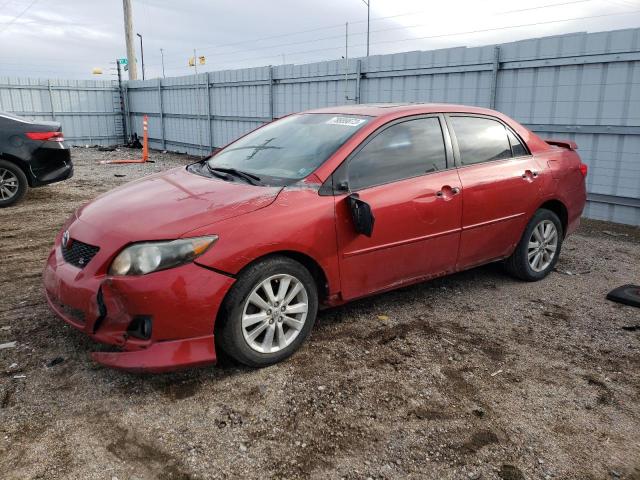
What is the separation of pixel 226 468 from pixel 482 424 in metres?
1.34

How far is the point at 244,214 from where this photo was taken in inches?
122

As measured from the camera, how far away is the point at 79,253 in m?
3.14

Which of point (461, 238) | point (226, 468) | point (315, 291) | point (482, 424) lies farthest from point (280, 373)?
point (461, 238)

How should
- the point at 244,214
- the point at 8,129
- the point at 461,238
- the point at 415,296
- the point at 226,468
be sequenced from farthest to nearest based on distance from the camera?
the point at 8,129 → the point at 415,296 → the point at 461,238 → the point at 244,214 → the point at 226,468

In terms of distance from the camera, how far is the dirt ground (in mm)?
2451

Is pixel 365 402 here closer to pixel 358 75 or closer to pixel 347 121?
pixel 347 121

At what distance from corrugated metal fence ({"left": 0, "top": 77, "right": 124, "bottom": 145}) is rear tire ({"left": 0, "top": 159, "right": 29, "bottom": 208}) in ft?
37.1

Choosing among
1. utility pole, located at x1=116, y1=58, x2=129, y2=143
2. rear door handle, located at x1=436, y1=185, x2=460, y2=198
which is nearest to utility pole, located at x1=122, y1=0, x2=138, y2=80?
utility pole, located at x1=116, y1=58, x2=129, y2=143

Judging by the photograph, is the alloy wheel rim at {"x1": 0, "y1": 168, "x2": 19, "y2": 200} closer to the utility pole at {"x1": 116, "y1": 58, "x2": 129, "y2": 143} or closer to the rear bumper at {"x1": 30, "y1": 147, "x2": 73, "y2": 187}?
the rear bumper at {"x1": 30, "y1": 147, "x2": 73, "y2": 187}

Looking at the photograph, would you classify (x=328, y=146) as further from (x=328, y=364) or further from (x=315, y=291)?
(x=328, y=364)

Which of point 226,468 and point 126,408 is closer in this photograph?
point 226,468

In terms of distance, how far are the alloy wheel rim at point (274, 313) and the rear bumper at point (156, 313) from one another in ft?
0.77

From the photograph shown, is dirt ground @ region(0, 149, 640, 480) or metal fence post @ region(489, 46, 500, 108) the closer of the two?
dirt ground @ region(0, 149, 640, 480)

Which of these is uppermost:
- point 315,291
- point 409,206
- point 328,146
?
point 328,146
